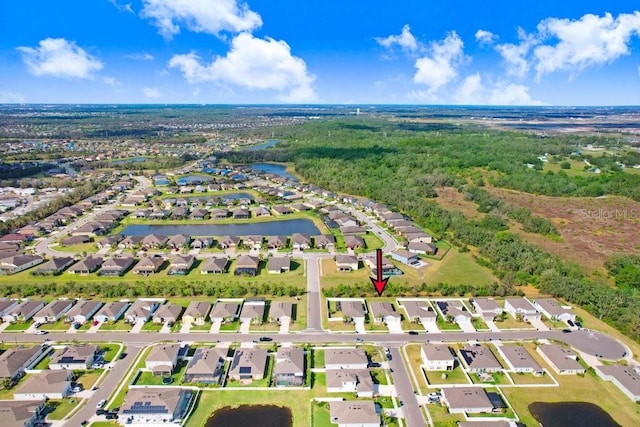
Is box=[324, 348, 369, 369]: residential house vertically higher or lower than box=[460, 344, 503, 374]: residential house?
higher

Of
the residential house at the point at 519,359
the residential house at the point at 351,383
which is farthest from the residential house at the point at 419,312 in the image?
the residential house at the point at 351,383

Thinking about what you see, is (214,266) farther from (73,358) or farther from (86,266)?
(73,358)

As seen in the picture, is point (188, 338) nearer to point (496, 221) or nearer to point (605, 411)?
point (605, 411)

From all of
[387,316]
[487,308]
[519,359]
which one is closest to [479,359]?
[519,359]

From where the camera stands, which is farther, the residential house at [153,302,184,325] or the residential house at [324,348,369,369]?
the residential house at [153,302,184,325]

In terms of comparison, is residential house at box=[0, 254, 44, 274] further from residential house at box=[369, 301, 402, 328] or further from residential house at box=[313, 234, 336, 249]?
residential house at box=[369, 301, 402, 328]

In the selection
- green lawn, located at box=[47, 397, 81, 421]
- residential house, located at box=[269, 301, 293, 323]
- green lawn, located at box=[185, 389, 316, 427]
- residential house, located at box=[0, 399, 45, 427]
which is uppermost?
residential house, located at box=[269, 301, 293, 323]

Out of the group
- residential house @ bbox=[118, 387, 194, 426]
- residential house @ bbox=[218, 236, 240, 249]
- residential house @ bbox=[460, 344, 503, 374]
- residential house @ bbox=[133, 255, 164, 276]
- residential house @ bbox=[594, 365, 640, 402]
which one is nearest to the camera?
residential house @ bbox=[118, 387, 194, 426]

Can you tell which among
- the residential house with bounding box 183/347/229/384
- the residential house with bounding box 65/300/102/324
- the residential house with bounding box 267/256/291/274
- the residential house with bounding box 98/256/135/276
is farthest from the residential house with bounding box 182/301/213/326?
the residential house with bounding box 98/256/135/276
